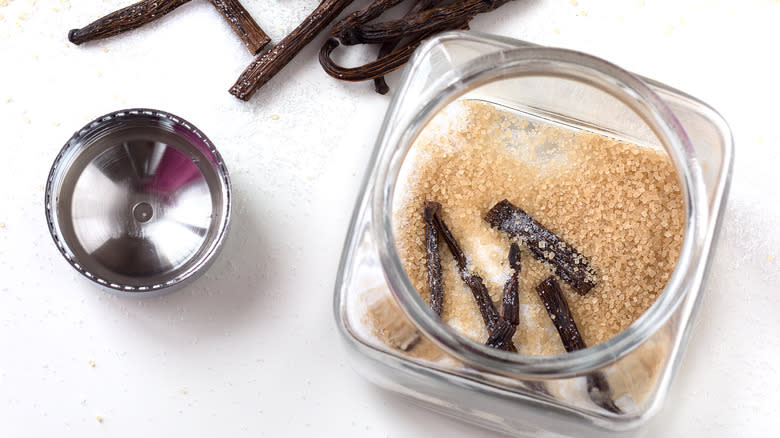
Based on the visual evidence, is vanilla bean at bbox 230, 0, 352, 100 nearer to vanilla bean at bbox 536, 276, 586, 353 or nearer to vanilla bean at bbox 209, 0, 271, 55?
vanilla bean at bbox 209, 0, 271, 55

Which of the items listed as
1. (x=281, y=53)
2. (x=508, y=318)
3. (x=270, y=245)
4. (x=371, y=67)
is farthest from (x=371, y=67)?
(x=508, y=318)

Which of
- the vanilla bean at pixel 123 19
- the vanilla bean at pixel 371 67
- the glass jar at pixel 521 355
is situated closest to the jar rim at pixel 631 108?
the glass jar at pixel 521 355

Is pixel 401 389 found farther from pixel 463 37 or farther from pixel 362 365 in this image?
pixel 463 37

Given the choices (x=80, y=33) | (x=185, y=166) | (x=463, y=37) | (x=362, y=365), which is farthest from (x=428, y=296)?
(x=80, y=33)

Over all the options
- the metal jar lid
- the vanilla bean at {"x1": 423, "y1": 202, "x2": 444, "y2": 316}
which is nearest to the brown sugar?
the vanilla bean at {"x1": 423, "y1": 202, "x2": 444, "y2": 316}

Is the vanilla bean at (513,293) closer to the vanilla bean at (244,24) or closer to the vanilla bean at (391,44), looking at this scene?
the vanilla bean at (391,44)

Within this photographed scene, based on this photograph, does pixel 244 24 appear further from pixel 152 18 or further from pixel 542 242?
pixel 542 242
